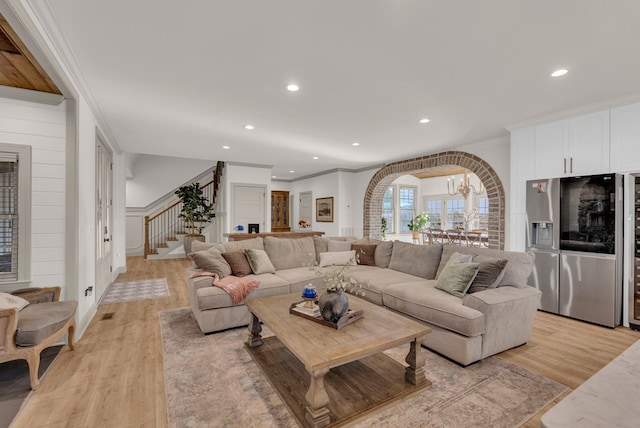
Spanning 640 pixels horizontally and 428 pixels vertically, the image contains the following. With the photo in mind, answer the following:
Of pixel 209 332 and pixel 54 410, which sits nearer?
pixel 54 410

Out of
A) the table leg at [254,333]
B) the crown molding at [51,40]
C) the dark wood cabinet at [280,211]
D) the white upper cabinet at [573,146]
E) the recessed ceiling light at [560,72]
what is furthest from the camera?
the dark wood cabinet at [280,211]

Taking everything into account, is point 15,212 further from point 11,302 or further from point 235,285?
point 235,285

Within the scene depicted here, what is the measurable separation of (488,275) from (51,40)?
160 inches

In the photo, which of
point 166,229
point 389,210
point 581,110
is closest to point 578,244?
point 581,110

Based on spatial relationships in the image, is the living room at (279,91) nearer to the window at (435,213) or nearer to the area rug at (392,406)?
the area rug at (392,406)

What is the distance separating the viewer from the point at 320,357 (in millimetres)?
1753

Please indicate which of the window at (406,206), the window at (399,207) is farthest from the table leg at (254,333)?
the window at (406,206)

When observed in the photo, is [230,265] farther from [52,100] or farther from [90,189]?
[52,100]

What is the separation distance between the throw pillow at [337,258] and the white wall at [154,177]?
22.6 feet

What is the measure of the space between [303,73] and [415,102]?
1.38 metres

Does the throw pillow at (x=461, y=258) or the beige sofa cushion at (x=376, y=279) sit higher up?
the throw pillow at (x=461, y=258)

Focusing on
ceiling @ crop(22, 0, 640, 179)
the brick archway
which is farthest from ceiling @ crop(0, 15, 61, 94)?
the brick archway

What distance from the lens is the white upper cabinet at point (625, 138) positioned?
321 cm

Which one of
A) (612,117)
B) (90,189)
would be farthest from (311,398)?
(612,117)
